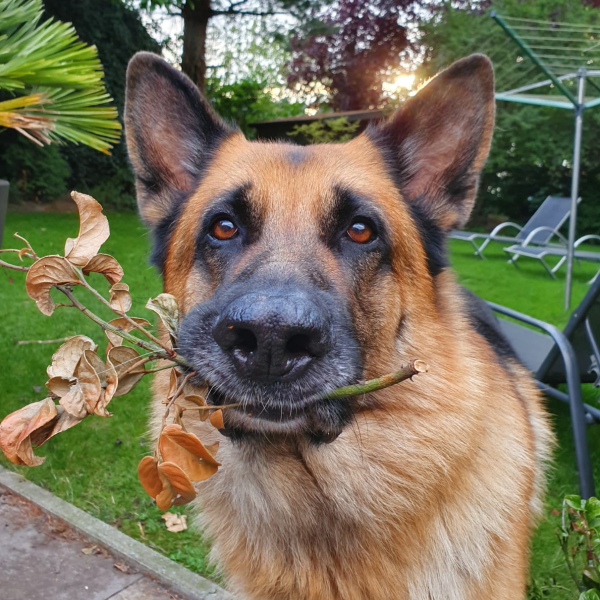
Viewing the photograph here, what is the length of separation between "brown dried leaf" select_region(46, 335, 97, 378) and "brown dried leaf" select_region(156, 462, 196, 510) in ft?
1.18

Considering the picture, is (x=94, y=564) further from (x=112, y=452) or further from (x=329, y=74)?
(x=329, y=74)

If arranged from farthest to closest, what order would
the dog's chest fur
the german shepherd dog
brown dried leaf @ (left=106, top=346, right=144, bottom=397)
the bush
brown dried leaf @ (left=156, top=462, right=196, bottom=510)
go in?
1. the bush
2. the dog's chest fur
3. the german shepherd dog
4. brown dried leaf @ (left=106, top=346, right=144, bottom=397)
5. brown dried leaf @ (left=156, top=462, right=196, bottom=510)

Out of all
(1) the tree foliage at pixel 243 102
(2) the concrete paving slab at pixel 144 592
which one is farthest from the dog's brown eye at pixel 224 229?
(1) the tree foliage at pixel 243 102

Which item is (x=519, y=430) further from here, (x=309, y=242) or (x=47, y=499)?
(x=47, y=499)

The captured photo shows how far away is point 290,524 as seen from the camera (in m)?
1.95

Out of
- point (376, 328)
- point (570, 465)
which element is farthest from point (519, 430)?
point (570, 465)

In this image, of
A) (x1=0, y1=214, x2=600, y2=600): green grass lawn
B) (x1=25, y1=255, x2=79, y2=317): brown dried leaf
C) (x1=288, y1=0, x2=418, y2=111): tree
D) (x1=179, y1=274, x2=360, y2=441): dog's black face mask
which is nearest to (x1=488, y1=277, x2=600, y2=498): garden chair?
(x1=0, y1=214, x2=600, y2=600): green grass lawn

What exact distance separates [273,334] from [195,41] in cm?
1456

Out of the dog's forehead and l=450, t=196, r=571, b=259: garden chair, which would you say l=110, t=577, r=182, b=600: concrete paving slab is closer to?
the dog's forehead

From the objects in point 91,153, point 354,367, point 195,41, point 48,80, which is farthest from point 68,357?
point 91,153

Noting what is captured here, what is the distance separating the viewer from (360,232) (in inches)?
82.0

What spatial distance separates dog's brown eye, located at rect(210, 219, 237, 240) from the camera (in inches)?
82.3

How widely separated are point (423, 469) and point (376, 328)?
52 cm

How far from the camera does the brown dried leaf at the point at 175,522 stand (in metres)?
3.41
